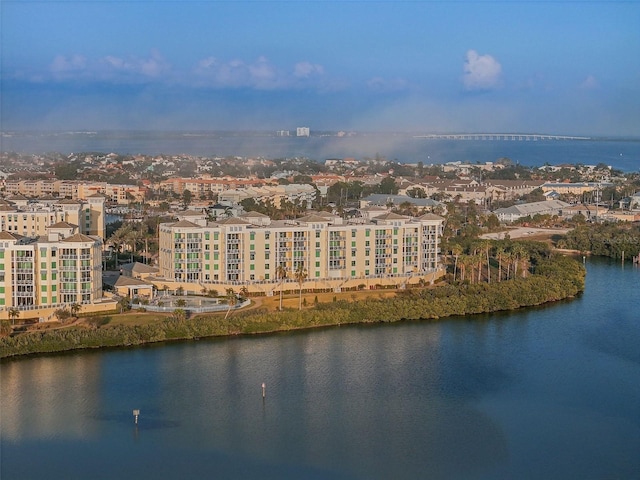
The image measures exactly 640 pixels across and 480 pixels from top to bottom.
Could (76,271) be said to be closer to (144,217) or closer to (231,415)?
(231,415)


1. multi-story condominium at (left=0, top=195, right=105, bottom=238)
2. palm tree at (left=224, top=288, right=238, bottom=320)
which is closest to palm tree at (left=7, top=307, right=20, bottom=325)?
palm tree at (left=224, top=288, right=238, bottom=320)

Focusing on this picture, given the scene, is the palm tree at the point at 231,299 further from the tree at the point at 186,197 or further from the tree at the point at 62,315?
the tree at the point at 186,197

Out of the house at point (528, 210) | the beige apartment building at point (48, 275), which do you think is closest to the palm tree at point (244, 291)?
the beige apartment building at point (48, 275)

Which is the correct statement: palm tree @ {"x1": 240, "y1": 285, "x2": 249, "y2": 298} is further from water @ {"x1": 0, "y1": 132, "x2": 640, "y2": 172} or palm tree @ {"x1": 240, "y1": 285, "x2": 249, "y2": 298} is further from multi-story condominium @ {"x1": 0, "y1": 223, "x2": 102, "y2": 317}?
water @ {"x1": 0, "y1": 132, "x2": 640, "y2": 172}

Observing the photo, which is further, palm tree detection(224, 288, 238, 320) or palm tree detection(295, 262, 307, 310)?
palm tree detection(295, 262, 307, 310)

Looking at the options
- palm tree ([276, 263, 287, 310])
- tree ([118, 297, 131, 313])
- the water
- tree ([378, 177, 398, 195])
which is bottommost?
tree ([118, 297, 131, 313])

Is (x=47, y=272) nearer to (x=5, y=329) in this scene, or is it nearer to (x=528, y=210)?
(x=5, y=329)

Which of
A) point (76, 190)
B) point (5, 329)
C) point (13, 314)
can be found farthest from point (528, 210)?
point (5, 329)
